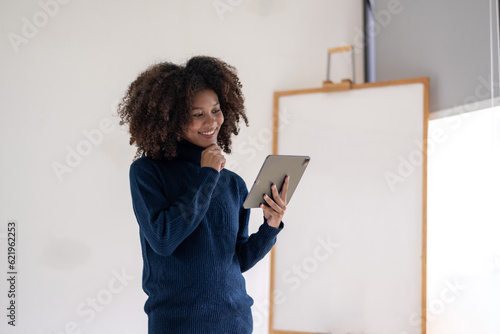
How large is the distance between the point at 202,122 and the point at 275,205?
289 millimetres

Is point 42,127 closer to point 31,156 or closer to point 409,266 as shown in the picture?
point 31,156

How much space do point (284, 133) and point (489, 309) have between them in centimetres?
119

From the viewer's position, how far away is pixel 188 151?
134 centimetres

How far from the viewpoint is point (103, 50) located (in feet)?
8.38

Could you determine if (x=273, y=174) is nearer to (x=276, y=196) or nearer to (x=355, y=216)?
(x=276, y=196)

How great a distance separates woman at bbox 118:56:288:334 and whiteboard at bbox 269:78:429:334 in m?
1.07

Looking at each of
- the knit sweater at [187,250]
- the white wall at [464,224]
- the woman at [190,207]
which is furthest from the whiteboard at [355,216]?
the knit sweater at [187,250]

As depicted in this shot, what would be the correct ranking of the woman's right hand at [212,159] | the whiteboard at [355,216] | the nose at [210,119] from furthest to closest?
the whiteboard at [355,216] → the nose at [210,119] → the woman's right hand at [212,159]

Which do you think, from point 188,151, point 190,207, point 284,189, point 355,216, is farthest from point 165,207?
point 355,216

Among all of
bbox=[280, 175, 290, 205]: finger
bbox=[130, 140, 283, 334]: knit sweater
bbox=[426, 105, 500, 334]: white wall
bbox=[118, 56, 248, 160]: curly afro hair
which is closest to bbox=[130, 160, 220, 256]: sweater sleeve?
bbox=[130, 140, 283, 334]: knit sweater

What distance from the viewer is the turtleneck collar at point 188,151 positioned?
1.33 m

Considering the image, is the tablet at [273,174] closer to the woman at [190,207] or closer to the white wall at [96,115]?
the woman at [190,207]

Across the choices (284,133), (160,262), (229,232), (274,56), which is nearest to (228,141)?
(229,232)

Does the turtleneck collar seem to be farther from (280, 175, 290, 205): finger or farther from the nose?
(280, 175, 290, 205): finger
